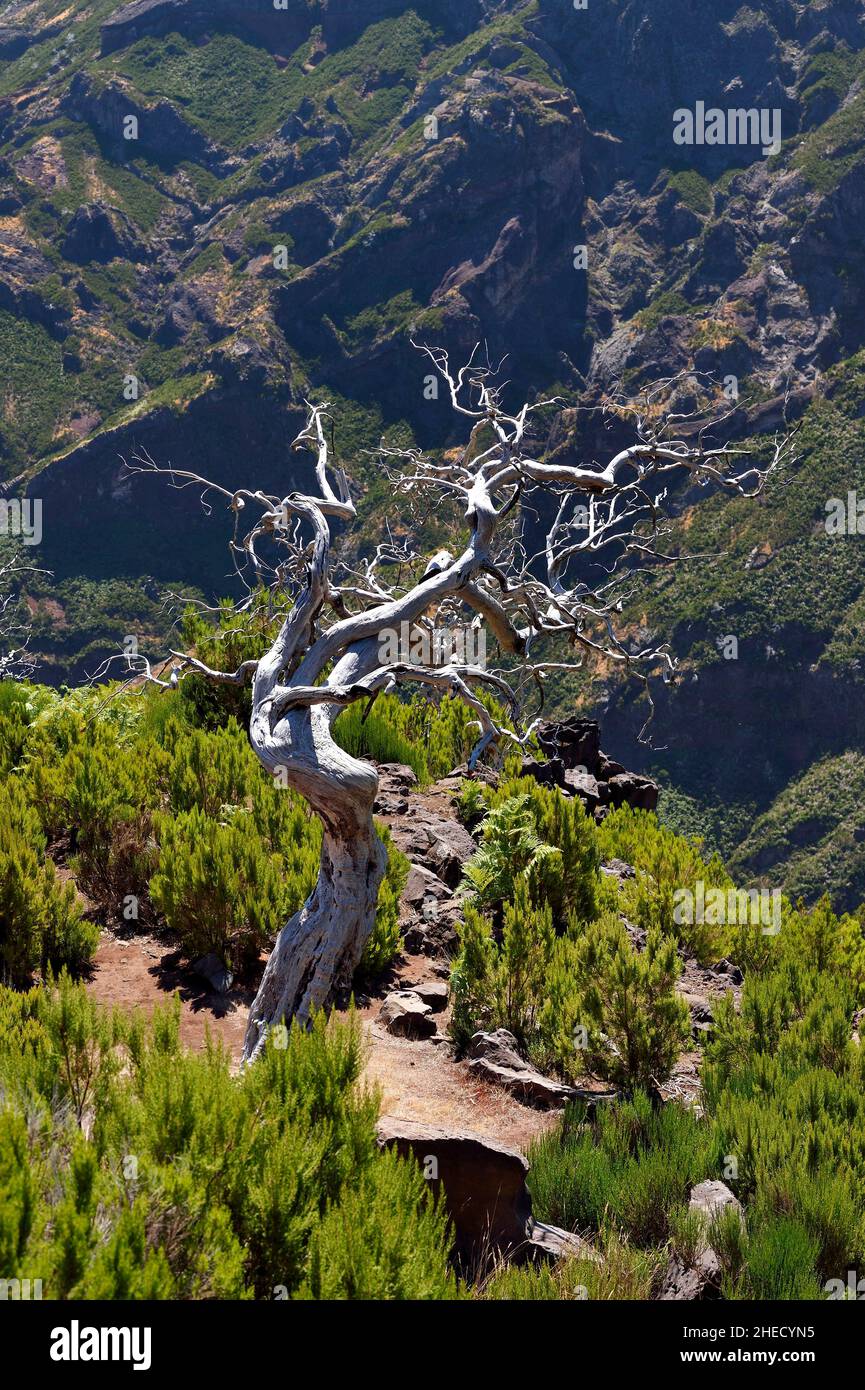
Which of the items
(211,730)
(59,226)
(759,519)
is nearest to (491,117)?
(59,226)

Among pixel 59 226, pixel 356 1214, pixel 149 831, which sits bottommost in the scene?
pixel 356 1214

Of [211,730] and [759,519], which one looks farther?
[759,519]

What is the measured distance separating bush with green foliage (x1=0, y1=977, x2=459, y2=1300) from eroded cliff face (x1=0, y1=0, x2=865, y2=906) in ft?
201

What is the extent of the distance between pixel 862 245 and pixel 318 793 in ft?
357

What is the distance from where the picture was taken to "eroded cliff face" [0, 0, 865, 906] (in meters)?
77.6

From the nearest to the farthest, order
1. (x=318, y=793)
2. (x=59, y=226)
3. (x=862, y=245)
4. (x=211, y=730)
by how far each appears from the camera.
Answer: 1. (x=318, y=793)
2. (x=211, y=730)
3. (x=862, y=245)
4. (x=59, y=226)

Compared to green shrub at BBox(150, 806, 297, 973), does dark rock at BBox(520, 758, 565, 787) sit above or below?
above

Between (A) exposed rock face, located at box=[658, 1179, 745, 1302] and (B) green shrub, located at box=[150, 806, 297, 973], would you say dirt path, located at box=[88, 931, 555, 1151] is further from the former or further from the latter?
(A) exposed rock face, located at box=[658, 1179, 745, 1302]

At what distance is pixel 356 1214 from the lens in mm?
3451

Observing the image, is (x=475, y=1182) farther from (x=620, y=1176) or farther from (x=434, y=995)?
(x=434, y=995)

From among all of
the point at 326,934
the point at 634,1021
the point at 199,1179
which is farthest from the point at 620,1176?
the point at 199,1179

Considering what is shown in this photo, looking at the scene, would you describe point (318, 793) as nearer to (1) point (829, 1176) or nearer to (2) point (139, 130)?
(1) point (829, 1176)

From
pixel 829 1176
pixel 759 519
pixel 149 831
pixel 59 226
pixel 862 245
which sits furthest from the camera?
pixel 59 226

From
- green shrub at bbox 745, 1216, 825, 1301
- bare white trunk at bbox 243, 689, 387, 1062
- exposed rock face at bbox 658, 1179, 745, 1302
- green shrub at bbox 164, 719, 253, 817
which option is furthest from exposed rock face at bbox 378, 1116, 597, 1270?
green shrub at bbox 164, 719, 253, 817
